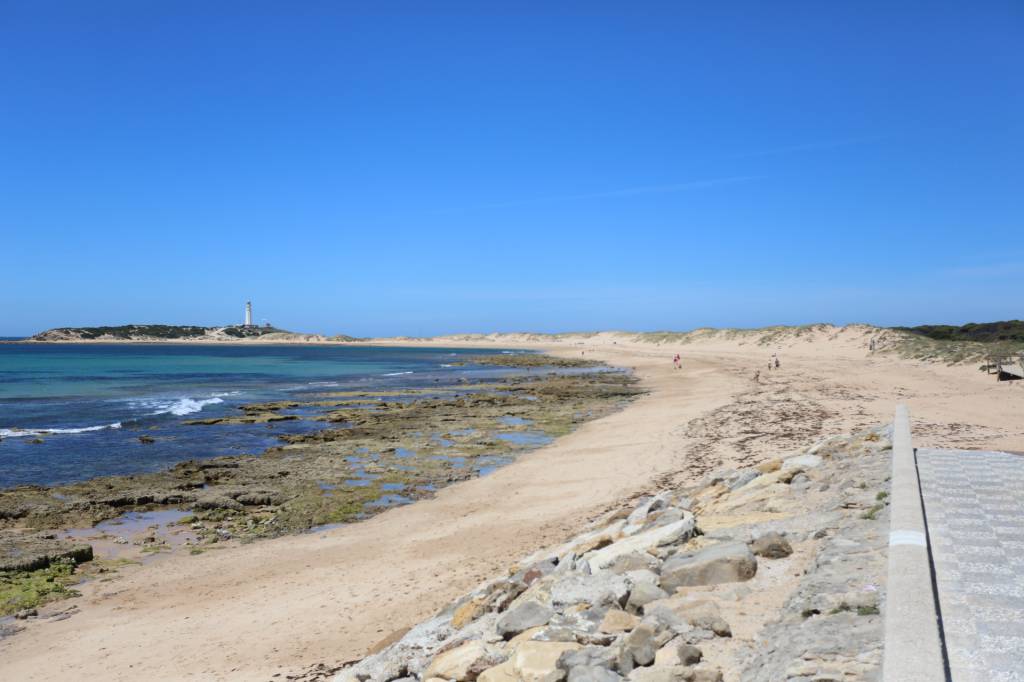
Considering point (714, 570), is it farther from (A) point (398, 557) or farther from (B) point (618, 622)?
(A) point (398, 557)

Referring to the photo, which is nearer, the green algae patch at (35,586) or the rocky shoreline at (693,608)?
the rocky shoreline at (693,608)

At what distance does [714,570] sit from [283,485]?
44.5ft

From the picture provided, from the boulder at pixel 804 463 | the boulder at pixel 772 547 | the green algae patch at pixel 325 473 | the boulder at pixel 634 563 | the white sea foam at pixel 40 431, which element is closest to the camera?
the boulder at pixel 772 547

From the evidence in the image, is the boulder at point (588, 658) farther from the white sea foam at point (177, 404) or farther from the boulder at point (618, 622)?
the white sea foam at point (177, 404)

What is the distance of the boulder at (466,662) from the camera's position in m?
4.75

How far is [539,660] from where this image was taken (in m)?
4.34

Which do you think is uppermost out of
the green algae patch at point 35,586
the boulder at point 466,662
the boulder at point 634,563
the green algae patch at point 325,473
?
the boulder at point 634,563

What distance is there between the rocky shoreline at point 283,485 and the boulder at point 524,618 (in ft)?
26.7

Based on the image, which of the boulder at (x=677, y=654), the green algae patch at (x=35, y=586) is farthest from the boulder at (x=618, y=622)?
the green algae patch at (x=35, y=586)

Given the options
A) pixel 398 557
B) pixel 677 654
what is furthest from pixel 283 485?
pixel 677 654

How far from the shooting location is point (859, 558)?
4.92 metres

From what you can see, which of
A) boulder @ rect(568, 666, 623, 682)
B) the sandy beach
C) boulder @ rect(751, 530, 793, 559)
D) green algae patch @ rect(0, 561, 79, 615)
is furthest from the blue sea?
boulder @ rect(751, 530, 793, 559)

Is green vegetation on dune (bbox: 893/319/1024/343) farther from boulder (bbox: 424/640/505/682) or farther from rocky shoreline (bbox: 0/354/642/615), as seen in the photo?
boulder (bbox: 424/640/505/682)

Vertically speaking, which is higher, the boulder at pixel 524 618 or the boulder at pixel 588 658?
the boulder at pixel 588 658
